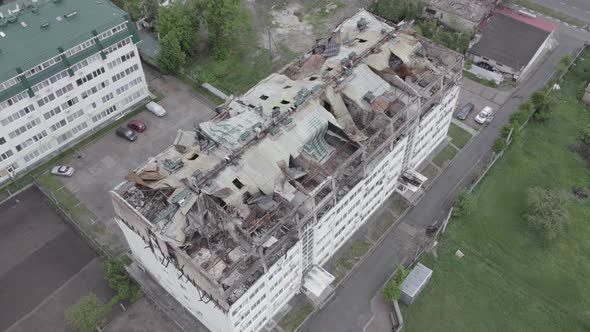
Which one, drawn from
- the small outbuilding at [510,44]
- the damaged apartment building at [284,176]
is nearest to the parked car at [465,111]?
the small outbuilding at [510,44]

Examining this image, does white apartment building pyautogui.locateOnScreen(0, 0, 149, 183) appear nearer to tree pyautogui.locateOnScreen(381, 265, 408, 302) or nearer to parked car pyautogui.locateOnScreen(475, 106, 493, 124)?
tree pyautogui.locateOnScreen(381, 265, 408, 302)

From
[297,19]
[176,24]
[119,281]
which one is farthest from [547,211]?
[176,24]

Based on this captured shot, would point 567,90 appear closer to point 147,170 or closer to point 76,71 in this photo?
point 147,170

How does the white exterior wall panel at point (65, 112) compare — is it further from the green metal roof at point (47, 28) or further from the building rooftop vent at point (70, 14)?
the building rooftop vent at point (70, 14)

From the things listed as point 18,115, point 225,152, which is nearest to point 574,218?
point 225,152

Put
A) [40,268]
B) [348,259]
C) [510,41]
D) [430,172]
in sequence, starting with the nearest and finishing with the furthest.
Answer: [40,268]
[348,259]
[430,172]
[510,41]

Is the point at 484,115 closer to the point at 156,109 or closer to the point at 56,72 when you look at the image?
the point at 156,109
